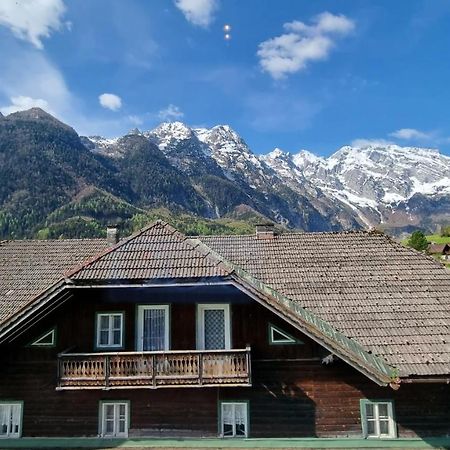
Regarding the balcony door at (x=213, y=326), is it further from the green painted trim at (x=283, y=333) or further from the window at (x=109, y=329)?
the window at (x=109, y=329)

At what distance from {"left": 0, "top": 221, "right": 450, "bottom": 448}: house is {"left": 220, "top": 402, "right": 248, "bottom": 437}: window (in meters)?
0.03

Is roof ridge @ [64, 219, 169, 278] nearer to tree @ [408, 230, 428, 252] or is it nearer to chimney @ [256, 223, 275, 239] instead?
chimney @ [256, 223, 275, 239]

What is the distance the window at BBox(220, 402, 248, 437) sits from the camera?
641 inches

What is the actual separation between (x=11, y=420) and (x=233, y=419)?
7620mm

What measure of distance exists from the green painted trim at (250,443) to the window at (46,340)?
3.19 metres

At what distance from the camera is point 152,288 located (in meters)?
16.6

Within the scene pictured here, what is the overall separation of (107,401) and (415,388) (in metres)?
10.2

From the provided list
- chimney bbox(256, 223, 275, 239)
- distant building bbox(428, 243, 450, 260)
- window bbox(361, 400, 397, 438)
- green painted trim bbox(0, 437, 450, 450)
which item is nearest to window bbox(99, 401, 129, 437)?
green painted trim bbox(0, 437, 450, 450)

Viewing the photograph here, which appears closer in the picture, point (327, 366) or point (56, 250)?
point (327, 366)

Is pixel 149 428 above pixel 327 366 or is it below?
below

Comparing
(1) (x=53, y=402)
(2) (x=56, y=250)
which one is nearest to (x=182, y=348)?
(1) (x=53, y=402)

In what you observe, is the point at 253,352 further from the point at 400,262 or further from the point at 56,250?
the point at 56,250

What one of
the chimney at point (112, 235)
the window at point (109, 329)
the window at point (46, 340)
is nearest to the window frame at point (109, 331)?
the window at point (109, 329)

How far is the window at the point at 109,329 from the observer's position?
1684 centimetres
